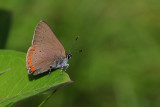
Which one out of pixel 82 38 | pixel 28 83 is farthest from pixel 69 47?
pixel 28 83

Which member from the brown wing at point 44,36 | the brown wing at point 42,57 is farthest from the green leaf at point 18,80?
the brown wing at point 44,36

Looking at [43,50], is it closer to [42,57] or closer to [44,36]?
[42,57]

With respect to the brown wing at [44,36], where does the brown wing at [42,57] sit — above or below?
below

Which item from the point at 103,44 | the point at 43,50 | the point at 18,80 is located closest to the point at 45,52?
the point at 43,50

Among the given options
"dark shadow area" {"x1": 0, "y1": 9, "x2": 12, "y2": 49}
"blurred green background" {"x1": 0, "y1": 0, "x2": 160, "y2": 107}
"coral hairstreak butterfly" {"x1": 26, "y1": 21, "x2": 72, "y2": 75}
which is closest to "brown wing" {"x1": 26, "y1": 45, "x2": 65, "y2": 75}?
"coral hairstreak butterfly" {"x1": 26, "y1": 21, "x2": 72, "y2": 75}

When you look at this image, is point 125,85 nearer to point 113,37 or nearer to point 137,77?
point 137,77

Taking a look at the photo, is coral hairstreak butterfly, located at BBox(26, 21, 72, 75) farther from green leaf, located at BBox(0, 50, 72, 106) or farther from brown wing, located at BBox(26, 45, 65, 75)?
green leaf, located at BBox(0, 50, 72, 106)

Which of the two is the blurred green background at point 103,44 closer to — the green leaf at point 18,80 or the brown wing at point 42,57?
the brown wing at point 42,57
